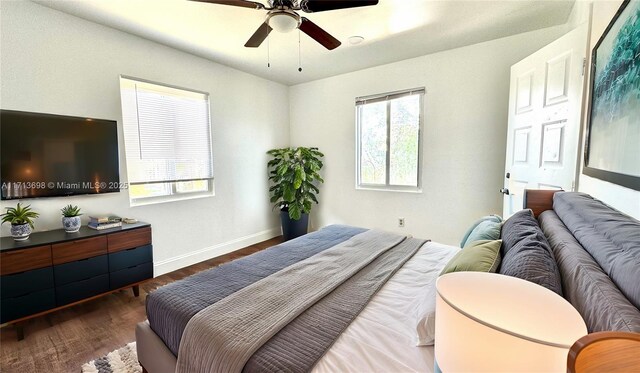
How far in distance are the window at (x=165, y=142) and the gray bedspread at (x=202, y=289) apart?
1.81 metres

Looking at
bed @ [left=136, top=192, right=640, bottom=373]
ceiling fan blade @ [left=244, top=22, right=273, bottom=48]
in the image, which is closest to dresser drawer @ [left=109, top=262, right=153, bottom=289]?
bed @ [left=136, top=192, right=640, bottom=373]

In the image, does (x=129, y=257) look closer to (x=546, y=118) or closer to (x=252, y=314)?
(x=252, y=314)

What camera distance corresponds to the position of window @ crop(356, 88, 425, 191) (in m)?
3.50

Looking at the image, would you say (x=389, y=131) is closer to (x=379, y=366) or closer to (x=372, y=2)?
(x=372, y=2)

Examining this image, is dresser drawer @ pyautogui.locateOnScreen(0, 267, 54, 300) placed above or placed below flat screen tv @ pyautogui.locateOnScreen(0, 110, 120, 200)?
below

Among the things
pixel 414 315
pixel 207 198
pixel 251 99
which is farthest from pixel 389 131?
pixel 414 315

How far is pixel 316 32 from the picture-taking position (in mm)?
1949

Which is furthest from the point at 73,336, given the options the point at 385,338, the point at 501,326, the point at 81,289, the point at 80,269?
the point at 501,326

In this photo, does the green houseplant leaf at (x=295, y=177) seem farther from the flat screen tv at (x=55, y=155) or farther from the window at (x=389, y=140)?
the flat screen tv at (x=55, y=155)

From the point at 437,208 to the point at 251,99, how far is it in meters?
3.03

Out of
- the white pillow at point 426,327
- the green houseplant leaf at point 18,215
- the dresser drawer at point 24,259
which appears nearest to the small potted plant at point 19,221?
the green houseplant leaf at point 18,215

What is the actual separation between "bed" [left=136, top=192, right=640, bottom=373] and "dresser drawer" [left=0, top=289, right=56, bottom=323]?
3.70ft

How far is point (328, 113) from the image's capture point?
418 cm

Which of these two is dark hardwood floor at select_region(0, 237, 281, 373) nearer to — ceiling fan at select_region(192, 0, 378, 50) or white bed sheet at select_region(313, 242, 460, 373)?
white bed sheet at select_region(313, 242, 460, 373)
